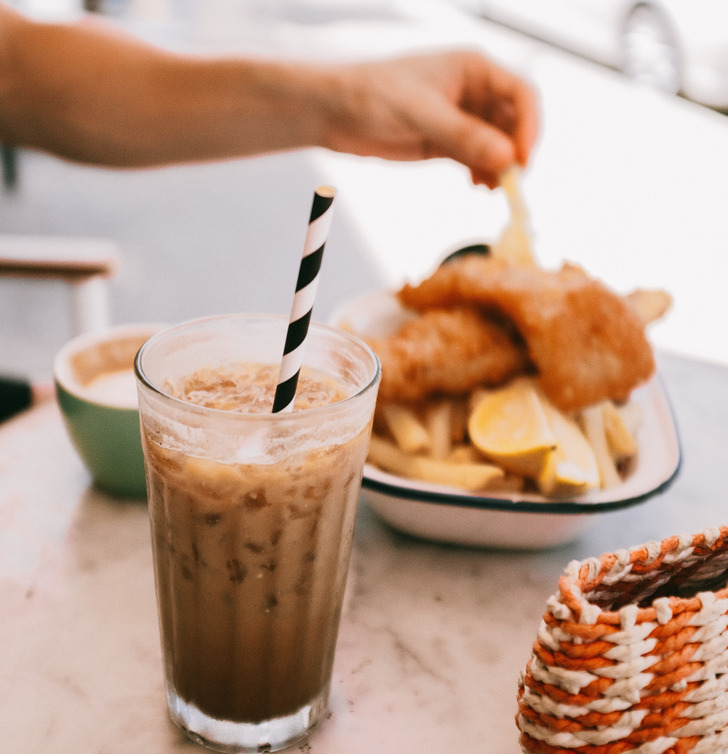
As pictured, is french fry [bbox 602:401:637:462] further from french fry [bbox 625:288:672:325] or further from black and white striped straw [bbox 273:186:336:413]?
black and white striped straw [bbox 273:186:336:413]

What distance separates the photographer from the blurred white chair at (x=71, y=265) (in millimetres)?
1352

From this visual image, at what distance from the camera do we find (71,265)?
1.36m

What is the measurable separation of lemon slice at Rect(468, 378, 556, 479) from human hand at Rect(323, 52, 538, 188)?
61 centimetres

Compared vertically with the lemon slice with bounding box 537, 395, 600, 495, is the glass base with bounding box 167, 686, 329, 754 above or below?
below

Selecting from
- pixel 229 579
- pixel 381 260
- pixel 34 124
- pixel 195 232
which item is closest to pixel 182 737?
pixel 229 579

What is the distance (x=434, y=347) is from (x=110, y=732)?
60 centimetres

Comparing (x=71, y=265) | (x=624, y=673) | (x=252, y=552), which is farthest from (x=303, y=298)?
(x=71, y=265)

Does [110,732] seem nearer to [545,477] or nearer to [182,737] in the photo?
[182,737]

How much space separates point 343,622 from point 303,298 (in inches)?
16.4

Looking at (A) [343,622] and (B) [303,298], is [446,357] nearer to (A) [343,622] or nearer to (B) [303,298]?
(A) [343,622]

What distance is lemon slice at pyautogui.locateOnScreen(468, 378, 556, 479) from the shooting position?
90 cm

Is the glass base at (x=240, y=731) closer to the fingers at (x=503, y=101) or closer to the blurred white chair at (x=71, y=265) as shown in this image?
the blurred white chair at (x=71, y=265)

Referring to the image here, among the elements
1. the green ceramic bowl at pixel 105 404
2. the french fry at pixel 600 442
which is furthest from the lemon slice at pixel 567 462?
the green ceramic bowl at pixel 105 404

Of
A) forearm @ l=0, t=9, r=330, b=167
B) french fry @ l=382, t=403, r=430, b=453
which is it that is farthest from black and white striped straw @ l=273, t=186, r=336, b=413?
forearm @ l=0, t=9, r=330, b=167
